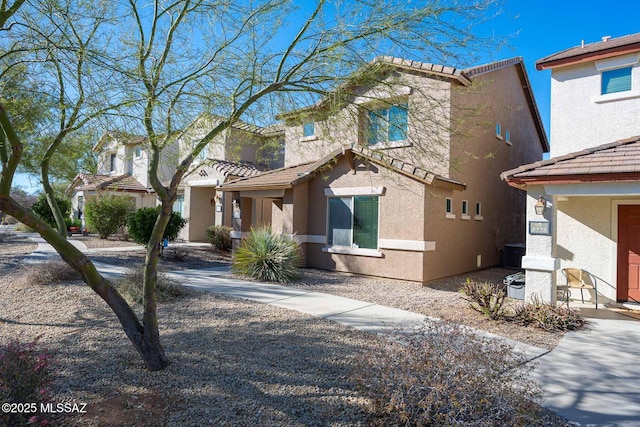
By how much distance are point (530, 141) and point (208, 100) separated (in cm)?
1787

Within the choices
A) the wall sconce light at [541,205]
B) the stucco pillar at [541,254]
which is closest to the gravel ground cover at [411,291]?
the stucco pillar at [541,254]

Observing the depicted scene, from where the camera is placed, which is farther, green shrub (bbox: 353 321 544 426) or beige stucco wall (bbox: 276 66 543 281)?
beige stucco wall (bbox: 276 66 543 281)

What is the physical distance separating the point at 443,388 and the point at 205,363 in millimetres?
3002

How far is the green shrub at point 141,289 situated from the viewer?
773 centimetres

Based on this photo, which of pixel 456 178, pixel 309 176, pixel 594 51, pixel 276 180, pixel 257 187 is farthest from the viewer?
pixel 257 187

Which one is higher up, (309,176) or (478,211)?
(309,176)

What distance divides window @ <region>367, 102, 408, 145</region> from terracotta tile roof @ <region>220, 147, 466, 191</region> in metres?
2.92

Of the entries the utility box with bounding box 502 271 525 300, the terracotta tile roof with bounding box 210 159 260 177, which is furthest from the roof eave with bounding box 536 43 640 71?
the terracotta tile roof with bounding box 210 159 260 177

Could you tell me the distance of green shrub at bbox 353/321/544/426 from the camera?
10.4 ft

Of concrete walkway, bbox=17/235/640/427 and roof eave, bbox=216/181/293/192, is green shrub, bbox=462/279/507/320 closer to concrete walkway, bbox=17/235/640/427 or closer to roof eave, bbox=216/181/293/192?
concrete walkway, bbox=17/235/640/427

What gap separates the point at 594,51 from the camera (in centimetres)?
990

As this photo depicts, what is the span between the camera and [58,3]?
5.17 m

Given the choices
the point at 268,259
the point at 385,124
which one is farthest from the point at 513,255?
the point at 385,124

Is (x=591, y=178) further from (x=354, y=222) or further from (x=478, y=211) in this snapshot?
(x=478, y=211)
